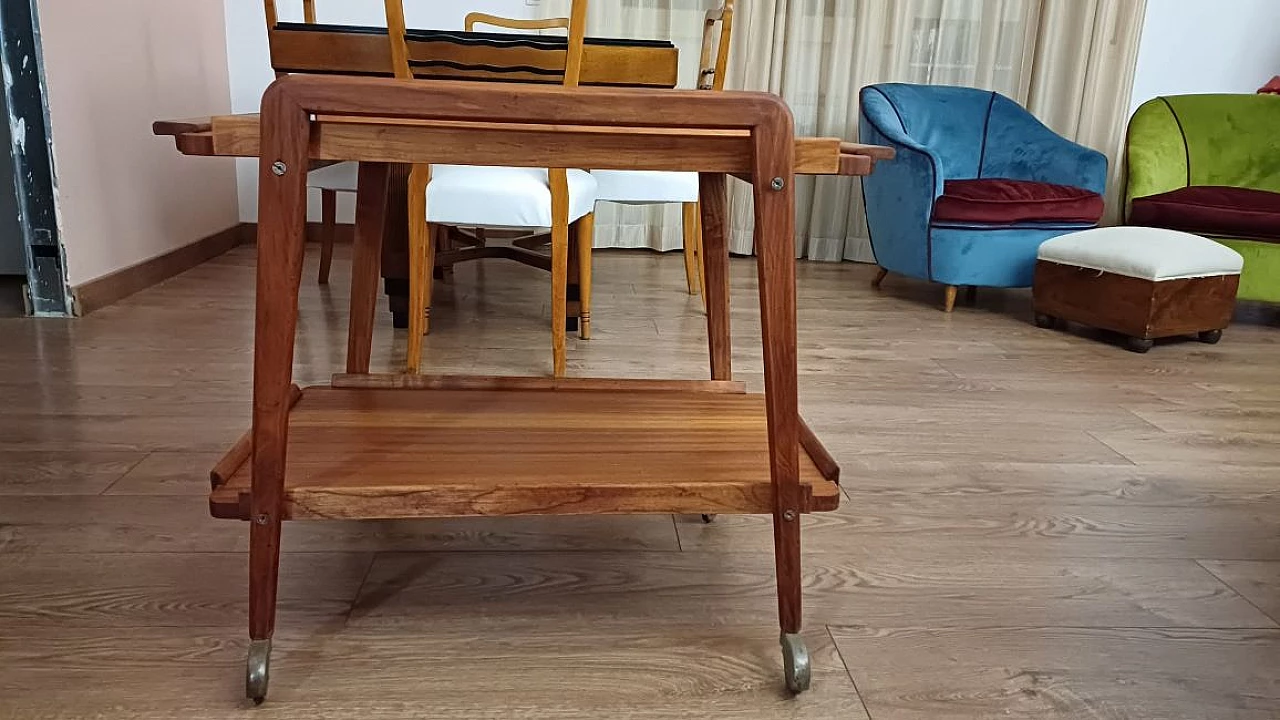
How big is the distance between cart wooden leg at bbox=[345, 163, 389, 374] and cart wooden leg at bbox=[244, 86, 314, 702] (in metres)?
0.51

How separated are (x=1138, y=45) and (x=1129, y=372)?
7.18 feet

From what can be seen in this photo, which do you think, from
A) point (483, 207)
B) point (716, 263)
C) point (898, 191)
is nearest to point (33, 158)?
point (483, 207)

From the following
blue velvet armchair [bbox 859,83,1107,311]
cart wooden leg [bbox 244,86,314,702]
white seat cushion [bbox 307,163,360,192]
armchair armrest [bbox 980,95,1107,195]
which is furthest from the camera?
armchair armrest [bbox 980,95,1107,195]

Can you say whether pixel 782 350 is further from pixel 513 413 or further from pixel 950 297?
pixel 950 297

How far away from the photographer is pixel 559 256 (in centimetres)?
207

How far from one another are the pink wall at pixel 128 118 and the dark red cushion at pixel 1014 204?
8.86 ft

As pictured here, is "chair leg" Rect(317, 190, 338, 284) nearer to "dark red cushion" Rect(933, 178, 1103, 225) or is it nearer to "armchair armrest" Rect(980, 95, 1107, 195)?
"dark red cushion" Rect(933, 178, 1103, 225)

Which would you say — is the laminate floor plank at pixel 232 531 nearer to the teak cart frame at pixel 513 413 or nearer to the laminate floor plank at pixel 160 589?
the laminate floor plank at pixel 160 589

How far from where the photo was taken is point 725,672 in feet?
3.43

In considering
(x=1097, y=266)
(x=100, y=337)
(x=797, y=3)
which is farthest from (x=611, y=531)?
(x=797, y=3)

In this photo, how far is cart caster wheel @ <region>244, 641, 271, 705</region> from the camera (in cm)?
94

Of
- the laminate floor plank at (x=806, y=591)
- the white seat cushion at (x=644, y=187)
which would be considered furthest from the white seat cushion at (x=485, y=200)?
the laminate floor plank at (x=806, y=591)

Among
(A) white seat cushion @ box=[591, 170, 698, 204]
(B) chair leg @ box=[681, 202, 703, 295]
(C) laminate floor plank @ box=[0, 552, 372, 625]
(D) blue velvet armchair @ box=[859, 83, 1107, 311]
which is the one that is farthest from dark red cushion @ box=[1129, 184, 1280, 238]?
(C) laminate floor plank @ box=[0, 552, 372, 625]

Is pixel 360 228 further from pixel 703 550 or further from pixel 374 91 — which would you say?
pixel 703 550
